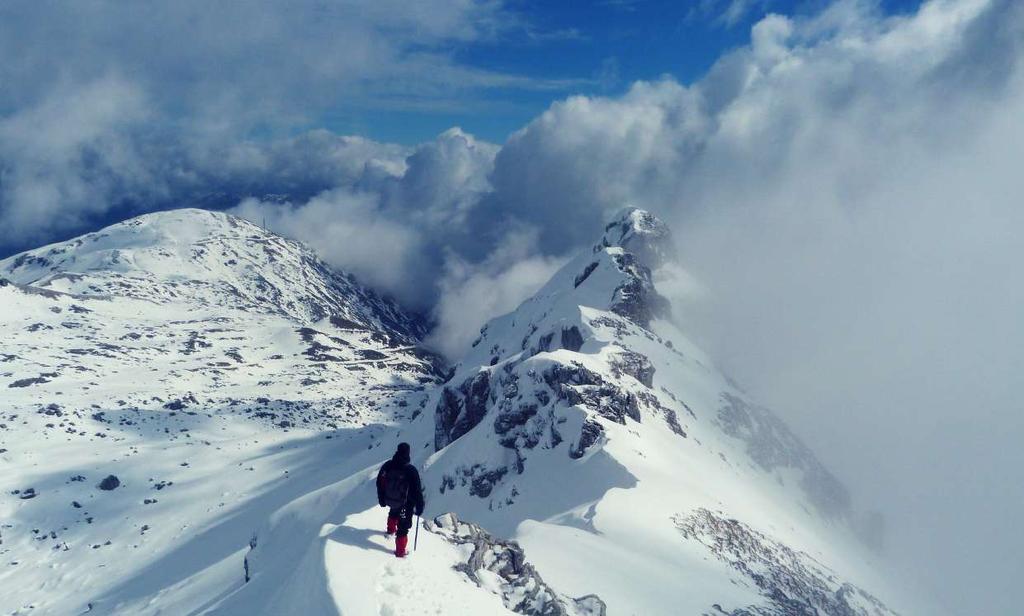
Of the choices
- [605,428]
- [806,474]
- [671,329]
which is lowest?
[605,428]

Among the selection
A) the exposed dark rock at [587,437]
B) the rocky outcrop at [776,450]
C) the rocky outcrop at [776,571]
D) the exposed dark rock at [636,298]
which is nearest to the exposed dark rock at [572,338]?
the exposed dark rock at [636,298]

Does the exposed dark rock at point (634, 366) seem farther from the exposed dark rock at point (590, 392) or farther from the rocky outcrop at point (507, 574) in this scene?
the rocky outcrop at point (507, 574)

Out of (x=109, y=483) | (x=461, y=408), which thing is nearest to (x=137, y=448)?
(x=109, y=483)

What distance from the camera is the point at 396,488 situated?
800 inches

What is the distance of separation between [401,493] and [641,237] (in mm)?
154022

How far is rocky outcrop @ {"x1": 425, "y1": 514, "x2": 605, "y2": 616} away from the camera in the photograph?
22156mm

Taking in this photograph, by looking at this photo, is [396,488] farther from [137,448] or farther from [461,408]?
[137,448]

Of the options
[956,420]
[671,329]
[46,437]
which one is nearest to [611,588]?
[671,329]

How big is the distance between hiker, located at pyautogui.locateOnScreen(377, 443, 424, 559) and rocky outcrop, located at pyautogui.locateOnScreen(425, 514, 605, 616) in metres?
2.98

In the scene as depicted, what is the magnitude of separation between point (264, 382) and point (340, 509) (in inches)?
4904

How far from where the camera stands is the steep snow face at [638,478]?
39125 millimetres

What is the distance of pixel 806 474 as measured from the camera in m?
102

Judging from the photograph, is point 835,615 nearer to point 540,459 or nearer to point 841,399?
point 540,459

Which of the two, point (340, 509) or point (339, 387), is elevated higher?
point (339, 387)
